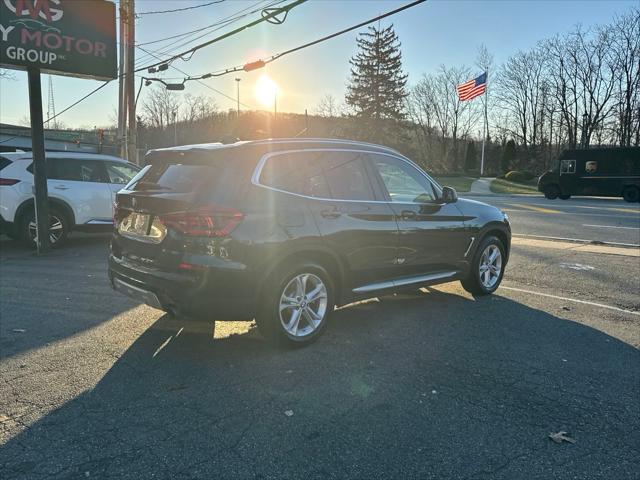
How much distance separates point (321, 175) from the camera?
4461mm

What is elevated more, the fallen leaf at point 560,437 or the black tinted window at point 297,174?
the black tinted window at point 297,174

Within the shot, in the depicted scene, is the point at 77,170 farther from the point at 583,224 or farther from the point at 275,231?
the point at 583,224

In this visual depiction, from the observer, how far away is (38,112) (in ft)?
29.2

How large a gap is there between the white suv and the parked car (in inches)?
925

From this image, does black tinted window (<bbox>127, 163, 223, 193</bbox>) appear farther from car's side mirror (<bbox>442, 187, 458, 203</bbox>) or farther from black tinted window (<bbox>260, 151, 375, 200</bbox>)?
car's side mirror (<bbox>442, 187, 458, 203</bbox>)

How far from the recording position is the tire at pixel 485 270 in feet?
19.3

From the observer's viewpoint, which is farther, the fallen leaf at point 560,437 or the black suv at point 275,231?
the black suv at point 275,231

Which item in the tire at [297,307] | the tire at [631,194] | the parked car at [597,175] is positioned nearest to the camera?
the tire at [297,307]

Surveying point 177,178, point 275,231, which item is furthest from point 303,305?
point 177,178

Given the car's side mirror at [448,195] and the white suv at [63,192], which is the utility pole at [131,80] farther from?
the car's side mirror at [448,195]

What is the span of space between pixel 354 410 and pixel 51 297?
448cm

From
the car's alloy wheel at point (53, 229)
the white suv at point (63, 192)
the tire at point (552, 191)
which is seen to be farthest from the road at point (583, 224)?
the car's alloy wheel at point (53, 229)

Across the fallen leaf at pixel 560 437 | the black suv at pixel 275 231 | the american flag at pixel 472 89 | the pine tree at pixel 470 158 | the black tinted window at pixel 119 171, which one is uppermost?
the american flag at pixel 472 89

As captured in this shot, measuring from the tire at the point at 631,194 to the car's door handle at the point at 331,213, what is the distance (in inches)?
969
